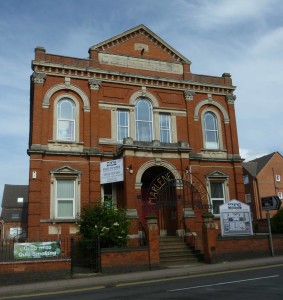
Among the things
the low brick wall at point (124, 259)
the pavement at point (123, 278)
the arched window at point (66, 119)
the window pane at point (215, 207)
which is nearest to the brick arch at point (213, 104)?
the window pane at point (215, 207)

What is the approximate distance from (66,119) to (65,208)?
5.24 meters

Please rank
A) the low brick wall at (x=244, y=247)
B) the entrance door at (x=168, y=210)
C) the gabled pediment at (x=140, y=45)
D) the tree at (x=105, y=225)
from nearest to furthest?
the tree at (x=105, y=225)
the low brick wall at (x=244, y=247)
the entrance door at (x=168, y=210)
the gabled pediment at (x=140, y=45)

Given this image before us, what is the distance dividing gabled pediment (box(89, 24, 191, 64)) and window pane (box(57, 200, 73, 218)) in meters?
9.71

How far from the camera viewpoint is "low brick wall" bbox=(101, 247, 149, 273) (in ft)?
48.9

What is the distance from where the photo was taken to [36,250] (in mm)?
14500

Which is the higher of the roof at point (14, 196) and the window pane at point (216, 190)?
the roof at point (14, 196)

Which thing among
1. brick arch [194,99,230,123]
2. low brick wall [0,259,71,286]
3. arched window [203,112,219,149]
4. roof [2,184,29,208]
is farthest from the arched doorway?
roof [2,184,29,208]

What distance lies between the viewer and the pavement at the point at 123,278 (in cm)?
1203

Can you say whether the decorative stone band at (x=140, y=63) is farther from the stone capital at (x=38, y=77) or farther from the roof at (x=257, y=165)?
Answer: the roof at (x=257, y=165)

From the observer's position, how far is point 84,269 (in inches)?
620

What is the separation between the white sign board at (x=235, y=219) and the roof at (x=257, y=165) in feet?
113

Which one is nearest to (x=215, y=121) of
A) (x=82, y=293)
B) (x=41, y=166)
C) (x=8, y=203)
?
(x=41, y=166)

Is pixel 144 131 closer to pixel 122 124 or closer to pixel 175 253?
pixel 122 124

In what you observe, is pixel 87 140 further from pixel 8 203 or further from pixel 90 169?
pixel 8 203
